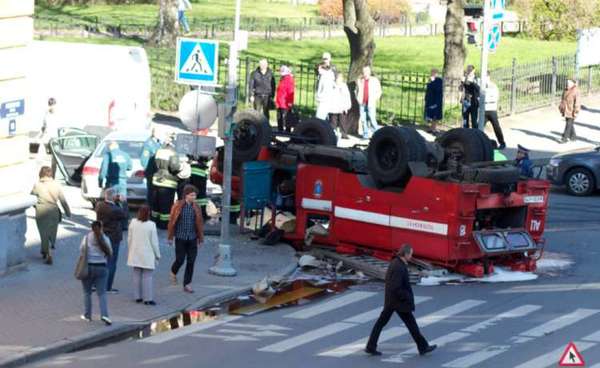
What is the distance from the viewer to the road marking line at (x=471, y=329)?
15156mm

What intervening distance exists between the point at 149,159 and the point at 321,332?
25.7 feet

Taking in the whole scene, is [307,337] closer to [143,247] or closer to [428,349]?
[428,349]

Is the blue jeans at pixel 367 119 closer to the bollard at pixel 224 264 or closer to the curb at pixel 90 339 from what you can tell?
the bollard at pixel 224 264

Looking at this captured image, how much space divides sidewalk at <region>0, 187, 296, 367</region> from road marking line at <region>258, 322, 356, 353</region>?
209 cm

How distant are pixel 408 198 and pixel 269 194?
3.41m

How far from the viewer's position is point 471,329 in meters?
16.5

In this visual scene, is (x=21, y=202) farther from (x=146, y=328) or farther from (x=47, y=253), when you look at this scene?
(x=146, y=328)

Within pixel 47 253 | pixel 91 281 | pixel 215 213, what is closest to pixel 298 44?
pixel 215 213

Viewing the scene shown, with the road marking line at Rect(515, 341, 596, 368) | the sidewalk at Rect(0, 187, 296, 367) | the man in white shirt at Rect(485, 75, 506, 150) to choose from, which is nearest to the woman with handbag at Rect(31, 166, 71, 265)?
the sidewalk at Rect(0, 187, 296, 367)

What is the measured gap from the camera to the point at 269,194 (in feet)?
73.0

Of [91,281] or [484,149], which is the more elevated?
[484,149]

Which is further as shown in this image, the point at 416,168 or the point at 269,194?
the point at 269,194

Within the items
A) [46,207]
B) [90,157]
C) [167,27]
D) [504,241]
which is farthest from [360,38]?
[46,207]

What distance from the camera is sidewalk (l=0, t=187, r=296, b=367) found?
Result: 15680mm
